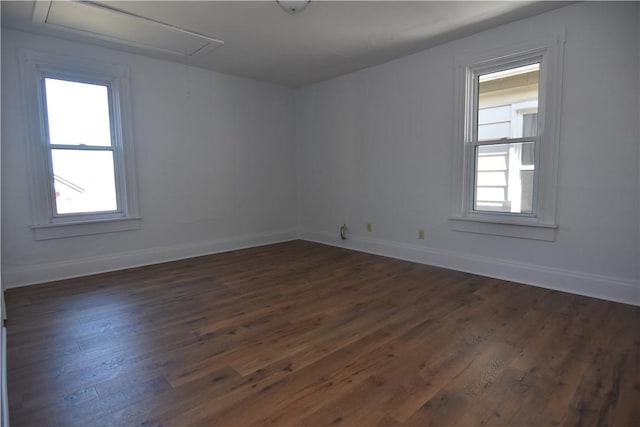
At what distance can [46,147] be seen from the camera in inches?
145

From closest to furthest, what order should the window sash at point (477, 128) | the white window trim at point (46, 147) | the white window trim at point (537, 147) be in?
the white window trim at point (537, 147)
the window sash at point (477, 128)
the white window trim at point (46, 147)

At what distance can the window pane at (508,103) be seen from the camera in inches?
135

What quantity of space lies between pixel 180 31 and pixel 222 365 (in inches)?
124

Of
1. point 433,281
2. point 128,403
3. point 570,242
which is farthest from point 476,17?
point 128,403

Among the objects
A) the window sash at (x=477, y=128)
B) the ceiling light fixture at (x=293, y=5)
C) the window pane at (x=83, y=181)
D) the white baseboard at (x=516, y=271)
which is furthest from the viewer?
the window pane at (x=83, y=181)

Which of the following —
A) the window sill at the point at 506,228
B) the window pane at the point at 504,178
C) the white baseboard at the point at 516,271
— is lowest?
the white baseboard at the point at 516,271

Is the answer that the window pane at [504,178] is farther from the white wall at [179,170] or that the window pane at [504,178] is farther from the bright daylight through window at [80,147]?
the bright daylight through window at [80,147]

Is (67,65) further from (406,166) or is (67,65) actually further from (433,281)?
(433,281)

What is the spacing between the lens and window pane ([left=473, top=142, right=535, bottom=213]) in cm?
350

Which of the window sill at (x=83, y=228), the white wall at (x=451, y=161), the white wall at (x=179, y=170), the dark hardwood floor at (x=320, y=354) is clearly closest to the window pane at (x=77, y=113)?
the white wall at (x=179, y=170)

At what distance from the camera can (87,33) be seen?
139 inches

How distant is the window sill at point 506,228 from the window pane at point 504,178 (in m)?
0.16

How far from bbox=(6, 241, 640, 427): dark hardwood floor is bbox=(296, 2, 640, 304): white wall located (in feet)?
1.18

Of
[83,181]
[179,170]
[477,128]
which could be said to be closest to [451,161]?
[477,128]
